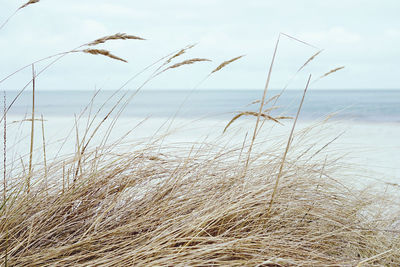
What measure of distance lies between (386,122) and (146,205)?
10.7m

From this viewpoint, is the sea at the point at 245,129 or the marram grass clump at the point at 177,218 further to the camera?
the sea at the point at 245,129

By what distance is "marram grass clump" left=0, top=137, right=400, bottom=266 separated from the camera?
1.12 m

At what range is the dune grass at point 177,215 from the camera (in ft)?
3.70

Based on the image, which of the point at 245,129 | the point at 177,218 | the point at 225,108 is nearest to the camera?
the point at 177,218

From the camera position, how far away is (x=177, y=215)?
52.3 inches

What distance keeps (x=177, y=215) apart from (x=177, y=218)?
13 centimetres
